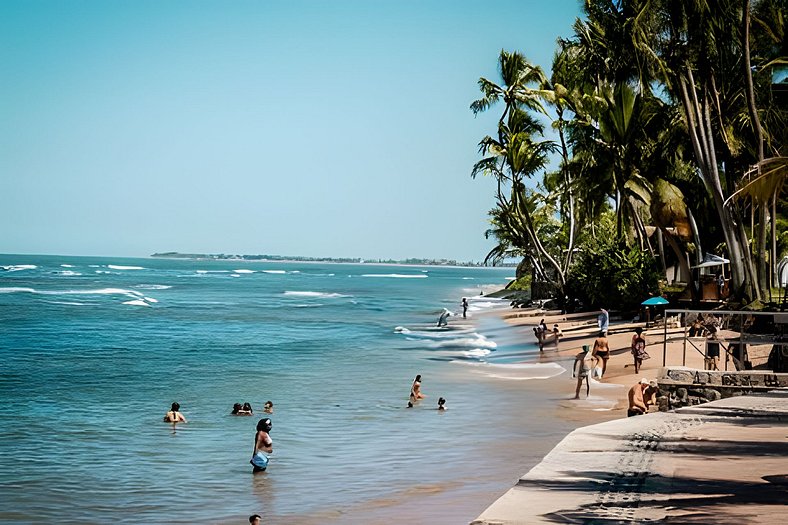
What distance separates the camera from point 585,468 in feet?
34.4

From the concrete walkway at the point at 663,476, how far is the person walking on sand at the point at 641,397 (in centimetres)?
236

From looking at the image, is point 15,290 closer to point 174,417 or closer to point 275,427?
point 174,417

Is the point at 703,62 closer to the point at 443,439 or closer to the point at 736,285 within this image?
the point at 736,285

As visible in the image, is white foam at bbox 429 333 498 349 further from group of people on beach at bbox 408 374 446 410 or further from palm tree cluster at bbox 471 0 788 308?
group of people on beach at bbox 408 374 446 410

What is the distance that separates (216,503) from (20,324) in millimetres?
45674

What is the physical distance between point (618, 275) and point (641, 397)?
793 inches

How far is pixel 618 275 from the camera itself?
3631 centimetres

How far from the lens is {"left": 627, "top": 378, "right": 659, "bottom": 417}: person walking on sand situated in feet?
54.0

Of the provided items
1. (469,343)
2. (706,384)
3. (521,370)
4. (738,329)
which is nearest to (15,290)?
(469,343)

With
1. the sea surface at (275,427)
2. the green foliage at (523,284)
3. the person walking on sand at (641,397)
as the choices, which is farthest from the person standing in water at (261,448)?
the green foliage at (523,284)

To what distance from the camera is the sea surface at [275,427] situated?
513 inches

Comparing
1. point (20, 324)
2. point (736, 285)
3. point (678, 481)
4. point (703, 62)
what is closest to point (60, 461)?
point (678, 481)

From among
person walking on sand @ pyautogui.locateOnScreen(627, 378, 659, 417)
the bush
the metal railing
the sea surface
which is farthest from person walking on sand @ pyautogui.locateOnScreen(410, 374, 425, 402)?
the bush

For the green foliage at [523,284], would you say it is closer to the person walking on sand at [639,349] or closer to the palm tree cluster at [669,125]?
the palm tree cluster at [669,125]
